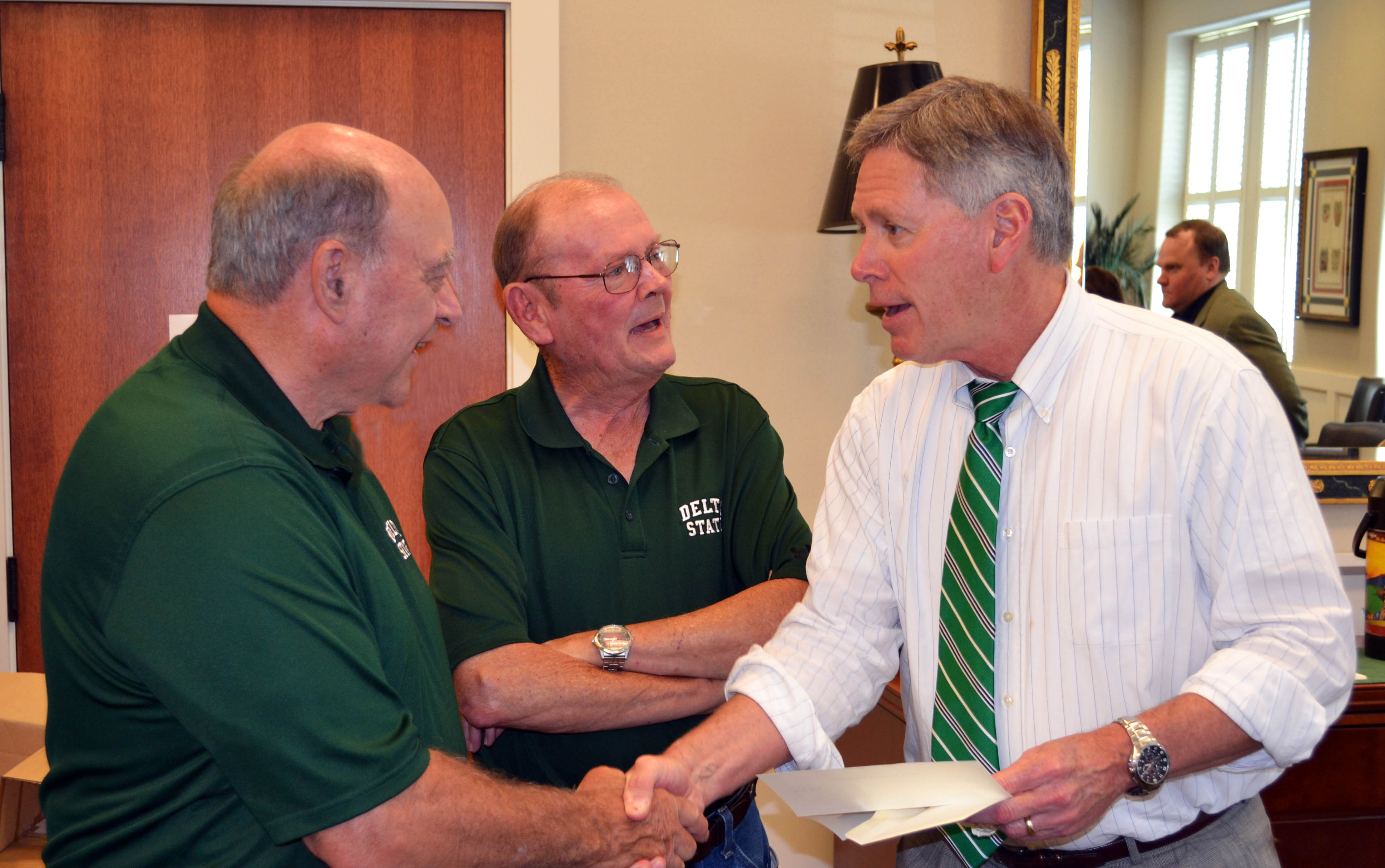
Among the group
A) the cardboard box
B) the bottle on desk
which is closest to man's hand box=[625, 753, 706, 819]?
the cardboard box

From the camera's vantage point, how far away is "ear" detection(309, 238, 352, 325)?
1288 mm

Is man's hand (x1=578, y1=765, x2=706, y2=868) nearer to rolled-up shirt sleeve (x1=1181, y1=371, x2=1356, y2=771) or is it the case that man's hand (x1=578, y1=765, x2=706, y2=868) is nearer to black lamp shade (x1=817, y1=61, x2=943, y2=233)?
rolled-up shirt sleeve (x1=1181, y1=371, x2=1356, y2=771)

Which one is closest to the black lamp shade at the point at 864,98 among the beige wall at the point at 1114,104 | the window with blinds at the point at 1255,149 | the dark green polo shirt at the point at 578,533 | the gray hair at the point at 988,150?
the beige wall at the point at 1114,104

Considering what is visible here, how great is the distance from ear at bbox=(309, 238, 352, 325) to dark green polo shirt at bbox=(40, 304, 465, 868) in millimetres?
108

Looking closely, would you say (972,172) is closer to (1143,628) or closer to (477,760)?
(1143,628)

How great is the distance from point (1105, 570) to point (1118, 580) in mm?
20

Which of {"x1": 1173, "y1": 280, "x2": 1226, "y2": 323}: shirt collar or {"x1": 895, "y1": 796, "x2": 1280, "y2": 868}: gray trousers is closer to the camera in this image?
{"x1": 895, "y1": 796, "x2": 1280, "y2": 868}: gray trousers

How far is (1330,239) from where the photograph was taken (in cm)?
283

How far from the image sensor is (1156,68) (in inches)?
115

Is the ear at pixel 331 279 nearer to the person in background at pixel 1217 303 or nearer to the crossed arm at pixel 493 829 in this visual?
the crossed arm at pixel 493 829

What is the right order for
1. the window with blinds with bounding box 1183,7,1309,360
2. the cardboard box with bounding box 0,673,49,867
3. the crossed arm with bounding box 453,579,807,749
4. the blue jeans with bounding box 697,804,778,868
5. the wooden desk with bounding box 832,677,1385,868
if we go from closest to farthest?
1. the crossed arm with bounding box 453,579,807,749
2. the blue jeans with bounding box 697,804,778,868
3. the cardboard box with bounding box 0,673,49,867
4. the wooden desk with bounding box 832,677,1385,868
5. the window with blinds with bounding box 1183,7,1309,360

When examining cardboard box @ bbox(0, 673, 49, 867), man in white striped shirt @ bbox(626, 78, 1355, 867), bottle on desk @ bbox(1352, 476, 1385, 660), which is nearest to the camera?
man in white striped shirt @ bbox(626, 78, 1355, 867)

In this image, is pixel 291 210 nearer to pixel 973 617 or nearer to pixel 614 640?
pixel 614 640

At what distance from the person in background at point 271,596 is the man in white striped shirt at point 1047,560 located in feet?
1.24
